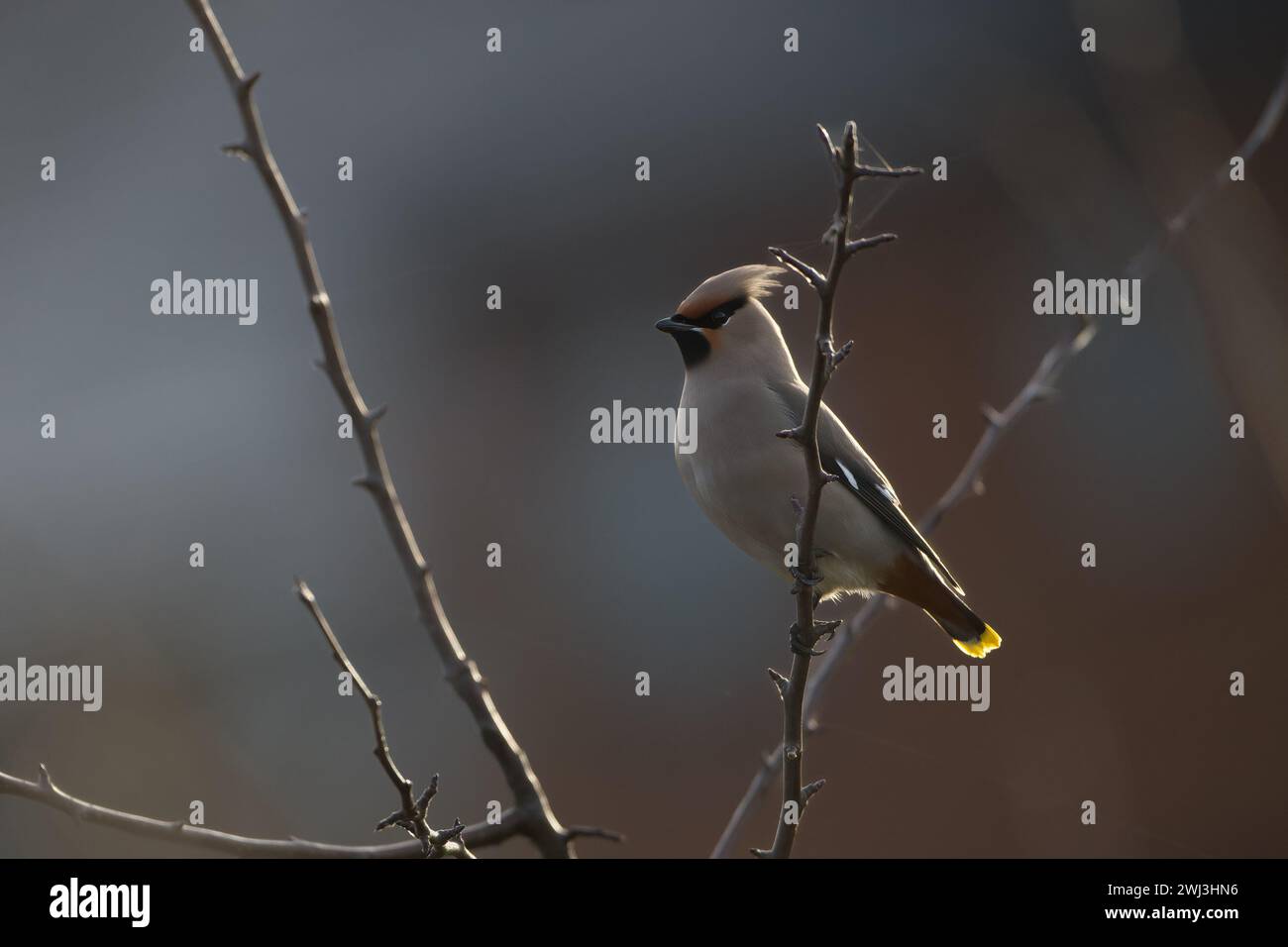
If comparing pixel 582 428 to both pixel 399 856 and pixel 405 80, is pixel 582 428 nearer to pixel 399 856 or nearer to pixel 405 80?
pixel 405 80

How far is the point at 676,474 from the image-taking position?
17.0ft

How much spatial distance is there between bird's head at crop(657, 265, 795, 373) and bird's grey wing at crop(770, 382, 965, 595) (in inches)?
4.0

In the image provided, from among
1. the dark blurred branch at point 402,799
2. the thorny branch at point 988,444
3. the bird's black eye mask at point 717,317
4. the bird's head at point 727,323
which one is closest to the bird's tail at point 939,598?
the thorny branch at point 988,444

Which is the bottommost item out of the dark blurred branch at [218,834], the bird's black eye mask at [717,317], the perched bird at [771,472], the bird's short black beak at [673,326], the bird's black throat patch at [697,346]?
the dark blurred branch at [218,834]

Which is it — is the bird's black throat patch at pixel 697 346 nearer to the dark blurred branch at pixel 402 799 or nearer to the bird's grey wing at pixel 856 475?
the bird's grey wing at pixel 856 475

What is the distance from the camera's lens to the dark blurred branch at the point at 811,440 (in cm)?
146

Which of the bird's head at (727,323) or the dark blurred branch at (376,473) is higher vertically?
the bird's head at (727,323)

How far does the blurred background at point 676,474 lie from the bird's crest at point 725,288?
162 centimetres

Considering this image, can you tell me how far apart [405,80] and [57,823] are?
321 cm

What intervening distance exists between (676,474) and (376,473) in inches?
141

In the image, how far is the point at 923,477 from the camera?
15.8 ft
